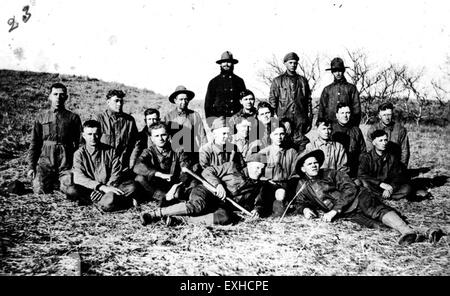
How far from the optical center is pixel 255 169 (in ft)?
16.9

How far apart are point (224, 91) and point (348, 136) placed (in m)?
2.57

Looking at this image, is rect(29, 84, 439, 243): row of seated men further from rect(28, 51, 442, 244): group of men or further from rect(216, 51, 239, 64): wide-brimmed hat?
rect(216, 51, 239, 64): wide-brimmed hat

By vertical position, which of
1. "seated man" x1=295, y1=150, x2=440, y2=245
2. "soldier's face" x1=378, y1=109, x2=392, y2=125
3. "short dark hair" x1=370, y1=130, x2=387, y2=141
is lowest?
"seated man" x1=295, y1=150, x2=440, y2=245

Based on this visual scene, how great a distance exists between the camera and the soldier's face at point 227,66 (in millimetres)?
7068

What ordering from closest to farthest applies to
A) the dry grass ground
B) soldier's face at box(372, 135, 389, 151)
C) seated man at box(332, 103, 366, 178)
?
the dry grass ground, soldier's face at box(372, 135, 389, 151), seated man at box(332, 103, 366, 178)

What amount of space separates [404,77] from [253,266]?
2870cm

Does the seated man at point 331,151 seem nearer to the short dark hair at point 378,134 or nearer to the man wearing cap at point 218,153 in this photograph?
the short dark hair at point 378,134

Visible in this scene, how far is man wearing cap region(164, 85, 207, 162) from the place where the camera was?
650 cm

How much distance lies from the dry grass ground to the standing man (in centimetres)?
80

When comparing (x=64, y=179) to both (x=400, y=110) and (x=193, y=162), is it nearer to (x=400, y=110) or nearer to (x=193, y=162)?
(x=193, y=162)

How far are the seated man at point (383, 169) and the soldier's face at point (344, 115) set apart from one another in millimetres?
520

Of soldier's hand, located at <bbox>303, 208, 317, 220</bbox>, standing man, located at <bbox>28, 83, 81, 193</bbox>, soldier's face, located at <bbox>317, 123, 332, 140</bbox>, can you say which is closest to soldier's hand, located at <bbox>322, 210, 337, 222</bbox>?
soldier's hand, located at <bbox>303, 208, 317, 220</bbox>

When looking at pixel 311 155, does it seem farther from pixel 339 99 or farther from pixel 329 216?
pixel 339 99
